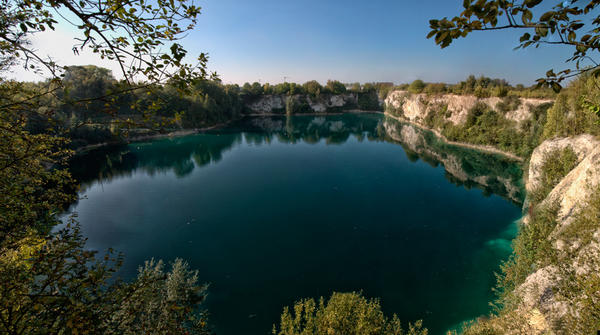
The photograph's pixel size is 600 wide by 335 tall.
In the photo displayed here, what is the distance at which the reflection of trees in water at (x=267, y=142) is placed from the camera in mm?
34062

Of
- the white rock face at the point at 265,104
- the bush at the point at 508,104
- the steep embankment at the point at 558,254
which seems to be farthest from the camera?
the white rock face at the point at 265,104

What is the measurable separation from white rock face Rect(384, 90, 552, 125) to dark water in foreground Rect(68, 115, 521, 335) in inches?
403

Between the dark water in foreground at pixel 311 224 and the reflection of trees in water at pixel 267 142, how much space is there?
41 centimetres

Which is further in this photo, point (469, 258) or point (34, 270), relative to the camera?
point (469, 258)

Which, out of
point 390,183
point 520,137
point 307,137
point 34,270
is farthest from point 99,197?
point 520,137

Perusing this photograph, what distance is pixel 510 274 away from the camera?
1255 cm

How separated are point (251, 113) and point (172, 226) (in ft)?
320

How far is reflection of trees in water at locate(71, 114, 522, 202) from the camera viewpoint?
3406 centimetres

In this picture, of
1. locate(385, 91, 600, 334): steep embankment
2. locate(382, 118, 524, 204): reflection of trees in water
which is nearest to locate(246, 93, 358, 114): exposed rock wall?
locate(382, 118, 524, 204): reflection of trees in water

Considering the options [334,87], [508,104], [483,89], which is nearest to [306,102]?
[334,87]

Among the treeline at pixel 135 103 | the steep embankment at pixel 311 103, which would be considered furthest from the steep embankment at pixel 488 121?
the steep embankment at pixel 311 103

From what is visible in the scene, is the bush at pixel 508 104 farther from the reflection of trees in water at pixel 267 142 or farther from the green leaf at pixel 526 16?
the green leaf at pixel 526 16

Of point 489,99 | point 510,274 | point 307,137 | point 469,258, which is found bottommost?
point 469,258

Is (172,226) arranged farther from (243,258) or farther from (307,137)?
(307,137)
